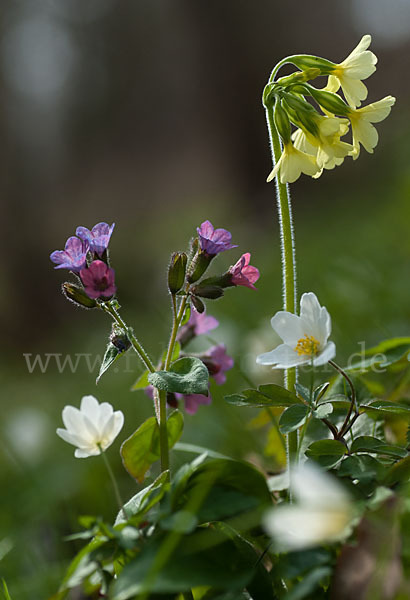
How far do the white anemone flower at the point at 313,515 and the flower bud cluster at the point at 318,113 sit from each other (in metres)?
0.45

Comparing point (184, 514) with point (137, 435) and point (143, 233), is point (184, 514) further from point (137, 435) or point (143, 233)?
point (143, 233)

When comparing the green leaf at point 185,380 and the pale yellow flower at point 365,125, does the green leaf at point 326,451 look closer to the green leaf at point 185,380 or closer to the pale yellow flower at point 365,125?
the green leaf at point 185,380

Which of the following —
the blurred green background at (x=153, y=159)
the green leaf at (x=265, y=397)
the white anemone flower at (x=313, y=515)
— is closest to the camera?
the white anemone flower at (x=313, y=515)

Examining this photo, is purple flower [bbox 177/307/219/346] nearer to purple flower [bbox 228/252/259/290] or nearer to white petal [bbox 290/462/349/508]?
purple flower [bbox 228/252/259/290]

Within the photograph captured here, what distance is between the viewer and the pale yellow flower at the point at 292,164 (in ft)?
2.67

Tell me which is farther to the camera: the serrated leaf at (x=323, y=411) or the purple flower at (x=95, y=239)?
the purple flower at (x=95, y=239)

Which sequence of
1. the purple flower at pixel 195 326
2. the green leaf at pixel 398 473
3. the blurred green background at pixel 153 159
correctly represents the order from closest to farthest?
the green leaf at pixel 398 473 → the purple flower at pixel 195 326 → the blurred green background at pixel 153 159

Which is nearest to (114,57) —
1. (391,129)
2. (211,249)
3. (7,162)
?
(7,162)

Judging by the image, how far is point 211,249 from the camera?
0.84m

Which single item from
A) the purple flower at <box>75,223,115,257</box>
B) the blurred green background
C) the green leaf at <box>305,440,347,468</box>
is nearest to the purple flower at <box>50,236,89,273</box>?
the purple flower at <box>75,223,115,257</box>

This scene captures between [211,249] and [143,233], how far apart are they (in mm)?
7077

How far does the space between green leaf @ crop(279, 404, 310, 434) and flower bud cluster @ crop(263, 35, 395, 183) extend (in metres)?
0.32

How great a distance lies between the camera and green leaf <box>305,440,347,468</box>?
0.68 metres

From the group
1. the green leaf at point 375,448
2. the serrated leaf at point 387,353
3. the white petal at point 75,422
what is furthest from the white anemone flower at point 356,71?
the white petal at point 75,422
